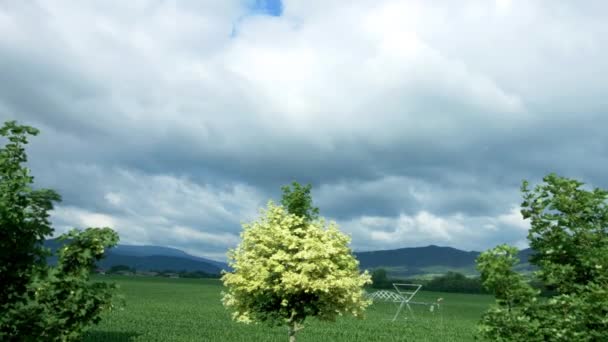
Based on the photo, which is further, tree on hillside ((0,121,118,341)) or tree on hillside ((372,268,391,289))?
tree on hillside ((372,268,391,289))

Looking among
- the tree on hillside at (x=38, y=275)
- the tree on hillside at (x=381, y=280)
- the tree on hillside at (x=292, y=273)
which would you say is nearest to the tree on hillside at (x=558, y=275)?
the tree on hillside at (x=38, y=275)

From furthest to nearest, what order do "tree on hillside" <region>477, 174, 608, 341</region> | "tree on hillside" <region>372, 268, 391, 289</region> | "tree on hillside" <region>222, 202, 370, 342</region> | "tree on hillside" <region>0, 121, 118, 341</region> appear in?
"tree on hillside" <region>372, 268, 391, 289</region> < "tree on hillside" <region>222, 202, 370, 342</region> < "tree on hillside" <region>0, 121, 118, 341</region> < "tree on hillside" <region>477, 174, 608, 341</region>

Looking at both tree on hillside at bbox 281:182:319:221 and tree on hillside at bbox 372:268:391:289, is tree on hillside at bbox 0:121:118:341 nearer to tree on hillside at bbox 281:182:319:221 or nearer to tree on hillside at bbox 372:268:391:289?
tree on hillside at bbox 281:182:319:221

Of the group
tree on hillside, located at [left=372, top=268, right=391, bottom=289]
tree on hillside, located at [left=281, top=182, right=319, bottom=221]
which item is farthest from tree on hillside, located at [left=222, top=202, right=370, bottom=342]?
tree on hillside, located at [left=372, top=268, right=391, bottom=289]

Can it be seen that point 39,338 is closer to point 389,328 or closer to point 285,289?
point 285,289

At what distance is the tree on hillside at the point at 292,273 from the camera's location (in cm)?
1625

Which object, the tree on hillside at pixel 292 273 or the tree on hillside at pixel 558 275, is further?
the tree on hillside at pixel 292 273

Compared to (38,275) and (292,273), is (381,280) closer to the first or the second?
(292,273)

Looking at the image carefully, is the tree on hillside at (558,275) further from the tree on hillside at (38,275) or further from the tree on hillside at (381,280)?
the tree on hillside at (381,280)

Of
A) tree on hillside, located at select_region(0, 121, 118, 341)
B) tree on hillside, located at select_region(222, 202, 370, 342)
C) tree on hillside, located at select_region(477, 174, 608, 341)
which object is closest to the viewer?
tree on hillside, located at select_region(477, 174, 608, 341)

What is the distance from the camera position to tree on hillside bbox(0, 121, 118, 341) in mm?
6875

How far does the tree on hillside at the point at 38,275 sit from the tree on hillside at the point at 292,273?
9.01 meters

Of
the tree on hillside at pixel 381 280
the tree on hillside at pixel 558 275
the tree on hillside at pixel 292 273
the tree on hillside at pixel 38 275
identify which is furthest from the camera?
the tree on hillside at pixel 381 280

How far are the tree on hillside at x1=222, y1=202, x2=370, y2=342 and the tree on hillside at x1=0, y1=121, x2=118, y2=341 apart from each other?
9015mm
